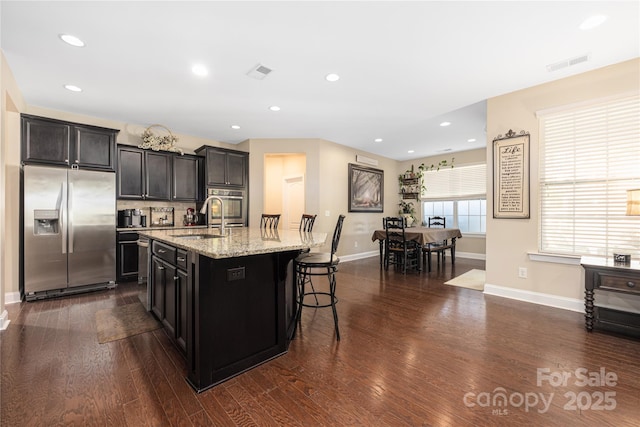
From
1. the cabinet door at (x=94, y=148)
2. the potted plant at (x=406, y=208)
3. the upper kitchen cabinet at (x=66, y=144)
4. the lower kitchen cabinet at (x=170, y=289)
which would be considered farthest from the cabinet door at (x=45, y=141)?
the potted plant at (x=406, y=208)

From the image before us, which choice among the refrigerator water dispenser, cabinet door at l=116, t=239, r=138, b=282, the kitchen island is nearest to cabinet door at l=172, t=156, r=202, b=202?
cabinet door at l=116, t=239, r=138, b=282

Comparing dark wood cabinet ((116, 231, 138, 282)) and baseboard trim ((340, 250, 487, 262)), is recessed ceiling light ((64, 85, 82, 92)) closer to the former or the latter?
dark wood cabinet ((116, 231, 138, 282))

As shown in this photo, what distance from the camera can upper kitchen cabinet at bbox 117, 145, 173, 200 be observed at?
4547mm

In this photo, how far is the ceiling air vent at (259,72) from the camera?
9.78 ft

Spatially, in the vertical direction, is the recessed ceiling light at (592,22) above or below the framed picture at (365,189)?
above

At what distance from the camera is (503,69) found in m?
2.99

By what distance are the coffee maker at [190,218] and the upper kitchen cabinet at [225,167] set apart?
0.71 metres

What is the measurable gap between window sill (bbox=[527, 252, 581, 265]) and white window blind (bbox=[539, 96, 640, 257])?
8cm

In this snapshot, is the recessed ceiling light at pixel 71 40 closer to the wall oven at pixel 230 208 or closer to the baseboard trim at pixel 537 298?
the wall oven at pixel 230 208

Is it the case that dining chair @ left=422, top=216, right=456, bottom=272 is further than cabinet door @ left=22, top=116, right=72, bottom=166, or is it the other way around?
dining chair @ left=422, top=216, right=456, bottom=272

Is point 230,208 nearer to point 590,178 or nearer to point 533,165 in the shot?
point 533,165

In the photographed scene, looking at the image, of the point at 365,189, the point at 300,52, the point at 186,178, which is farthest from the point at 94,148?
the point at 365,189

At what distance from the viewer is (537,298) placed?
3.36m

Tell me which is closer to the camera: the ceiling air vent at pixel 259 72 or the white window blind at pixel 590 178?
the white window blind at pixel 590 178
